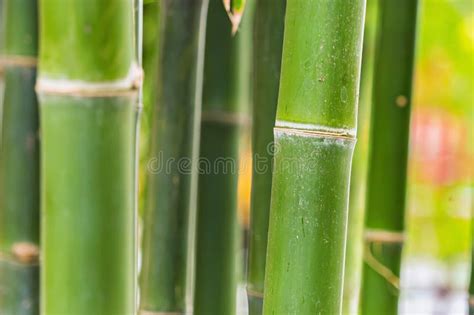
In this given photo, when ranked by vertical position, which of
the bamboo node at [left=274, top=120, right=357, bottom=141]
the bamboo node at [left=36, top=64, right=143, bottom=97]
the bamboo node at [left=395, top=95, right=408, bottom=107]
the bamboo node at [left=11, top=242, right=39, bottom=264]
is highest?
the bamboo node at [left=395, top=95, right=408, bottom=107]

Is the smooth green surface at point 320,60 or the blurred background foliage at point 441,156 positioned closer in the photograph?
the smooth green surface at point 320,60

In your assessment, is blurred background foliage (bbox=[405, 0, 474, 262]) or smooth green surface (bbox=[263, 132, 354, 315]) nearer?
smooth green surface (bbox=[263, 132, 354, 315])

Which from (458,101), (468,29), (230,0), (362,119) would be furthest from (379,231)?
(458,101)

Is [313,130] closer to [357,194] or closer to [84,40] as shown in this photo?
[84,40]

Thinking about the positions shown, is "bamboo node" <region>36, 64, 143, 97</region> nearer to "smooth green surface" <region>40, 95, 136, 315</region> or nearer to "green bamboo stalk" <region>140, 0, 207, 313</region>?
"smooth green surface" <region>40, 95, 136, 315</region>

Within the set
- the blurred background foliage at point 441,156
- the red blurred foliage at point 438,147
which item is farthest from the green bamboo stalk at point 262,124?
the red blurred foliage at point 438,147

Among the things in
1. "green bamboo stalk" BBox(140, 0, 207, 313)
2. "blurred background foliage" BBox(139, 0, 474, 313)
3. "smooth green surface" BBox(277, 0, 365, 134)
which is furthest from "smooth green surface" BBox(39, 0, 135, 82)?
"blurred background foliage" BBox(139, 0, 474, 313)

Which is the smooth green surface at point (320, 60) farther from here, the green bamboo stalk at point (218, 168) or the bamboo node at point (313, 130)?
the green bamboo stalk at point (218, 168)
